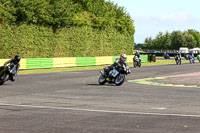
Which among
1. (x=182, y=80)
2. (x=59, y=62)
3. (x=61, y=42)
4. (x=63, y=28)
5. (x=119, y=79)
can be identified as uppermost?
(x=63, y=28)

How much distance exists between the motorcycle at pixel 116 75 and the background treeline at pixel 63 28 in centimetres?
1844

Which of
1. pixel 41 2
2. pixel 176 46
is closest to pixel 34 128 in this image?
pixel 41 2

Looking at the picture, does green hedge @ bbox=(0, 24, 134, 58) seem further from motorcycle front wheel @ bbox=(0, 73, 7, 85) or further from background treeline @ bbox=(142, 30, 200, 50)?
background treeline @ bbox=(142, 30, 200, 50)

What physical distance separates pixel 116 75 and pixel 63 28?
1023 inches

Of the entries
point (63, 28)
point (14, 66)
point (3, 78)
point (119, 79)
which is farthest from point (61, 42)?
point (119, 79)

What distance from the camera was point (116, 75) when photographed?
1822 centimetres

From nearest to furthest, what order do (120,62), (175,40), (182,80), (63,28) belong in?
(120,62), (182,80), (63,28), (175,40)

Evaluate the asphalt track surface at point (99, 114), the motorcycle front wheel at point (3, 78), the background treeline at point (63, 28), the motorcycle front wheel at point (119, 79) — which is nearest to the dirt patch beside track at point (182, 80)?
the motorcycle front wheel at point (119, 79)

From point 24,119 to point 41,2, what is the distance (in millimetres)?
32734

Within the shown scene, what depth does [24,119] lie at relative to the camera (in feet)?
26.8

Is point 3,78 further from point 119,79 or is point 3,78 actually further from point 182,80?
point 182,80

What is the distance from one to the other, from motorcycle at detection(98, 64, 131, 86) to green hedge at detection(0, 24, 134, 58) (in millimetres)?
18438

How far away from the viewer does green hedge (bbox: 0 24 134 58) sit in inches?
1421

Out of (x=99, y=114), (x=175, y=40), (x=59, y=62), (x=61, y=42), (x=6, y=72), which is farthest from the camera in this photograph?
(x=175, y=40)
